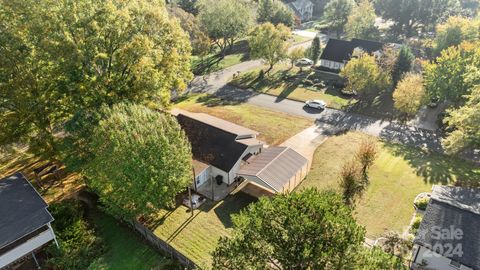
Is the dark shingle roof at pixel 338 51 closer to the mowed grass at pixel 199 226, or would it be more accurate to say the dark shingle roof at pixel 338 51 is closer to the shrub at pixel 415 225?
the shrub at pixel 415 225

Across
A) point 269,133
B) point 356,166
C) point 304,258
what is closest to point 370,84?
point 269,133

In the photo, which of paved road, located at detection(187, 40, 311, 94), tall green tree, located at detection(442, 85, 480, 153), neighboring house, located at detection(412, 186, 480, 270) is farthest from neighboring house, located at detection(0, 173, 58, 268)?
paved road, located at detection(187, 40, 311, 94)

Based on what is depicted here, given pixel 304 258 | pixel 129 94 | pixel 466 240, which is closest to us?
pixel 304 258

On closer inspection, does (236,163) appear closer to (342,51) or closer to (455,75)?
(455,75)

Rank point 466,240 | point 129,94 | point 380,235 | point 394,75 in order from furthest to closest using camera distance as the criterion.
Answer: point 394,75, point 129,94, point 380,235, point 466,240

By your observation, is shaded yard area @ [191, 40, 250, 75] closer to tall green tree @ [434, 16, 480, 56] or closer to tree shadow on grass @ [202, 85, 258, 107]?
tree shadow on grass @ [202, 85, 258, 107]

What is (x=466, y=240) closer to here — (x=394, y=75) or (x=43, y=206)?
(x=43, y=206)
